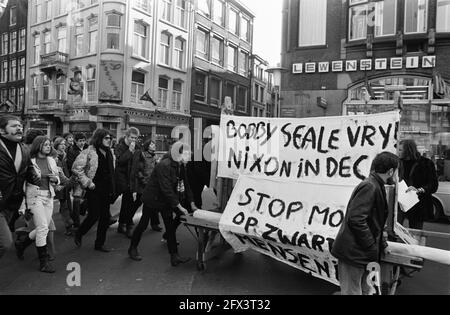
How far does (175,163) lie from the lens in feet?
14.6

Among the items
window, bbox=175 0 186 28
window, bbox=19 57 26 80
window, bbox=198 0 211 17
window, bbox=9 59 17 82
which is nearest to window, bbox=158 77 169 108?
window, bbox=175 0 186 28

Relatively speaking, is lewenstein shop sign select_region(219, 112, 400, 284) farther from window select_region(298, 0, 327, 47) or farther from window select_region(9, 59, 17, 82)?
window select_region(9, 59, 17, 82)

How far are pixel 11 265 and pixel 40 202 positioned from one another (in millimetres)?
854

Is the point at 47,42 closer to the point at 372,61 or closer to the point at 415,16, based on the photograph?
the point at 372,61

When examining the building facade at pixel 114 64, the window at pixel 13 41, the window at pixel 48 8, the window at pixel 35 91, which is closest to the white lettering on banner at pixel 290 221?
the building facade at pixel 114 64

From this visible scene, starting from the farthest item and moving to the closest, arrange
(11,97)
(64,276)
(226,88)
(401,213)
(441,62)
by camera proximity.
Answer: (11,97)
(226,88)
(441,62)
(401,213)
(64,276)

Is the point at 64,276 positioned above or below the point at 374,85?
below

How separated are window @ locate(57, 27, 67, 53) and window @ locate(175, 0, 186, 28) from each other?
738cm

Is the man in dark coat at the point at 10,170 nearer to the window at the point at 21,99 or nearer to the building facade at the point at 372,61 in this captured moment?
the building facade at the point at 372,61

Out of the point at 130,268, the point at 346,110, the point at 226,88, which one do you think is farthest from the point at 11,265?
the point at 226,88

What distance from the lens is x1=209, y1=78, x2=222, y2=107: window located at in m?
26.4

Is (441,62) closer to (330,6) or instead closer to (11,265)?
(330,6)

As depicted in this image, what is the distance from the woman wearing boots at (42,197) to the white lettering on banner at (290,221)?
194cm
